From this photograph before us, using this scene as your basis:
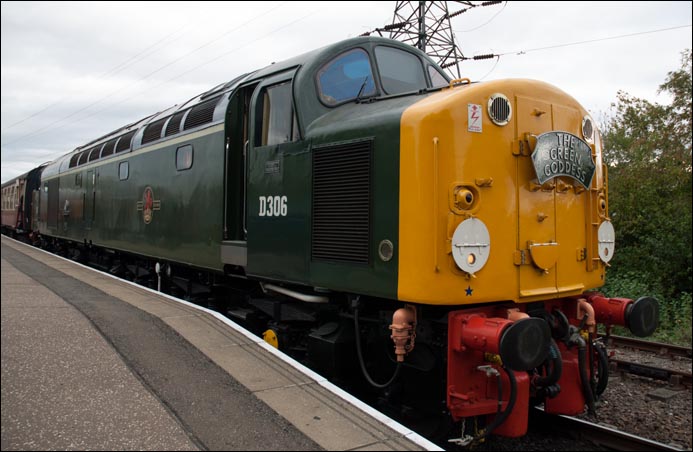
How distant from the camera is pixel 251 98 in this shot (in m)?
6.12

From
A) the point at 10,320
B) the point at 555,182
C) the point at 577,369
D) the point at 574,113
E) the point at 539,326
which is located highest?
the point at 574,113

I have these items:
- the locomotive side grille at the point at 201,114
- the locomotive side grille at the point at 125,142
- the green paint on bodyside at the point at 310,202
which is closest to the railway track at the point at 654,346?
the green paint on bodyside at the point at 310,202

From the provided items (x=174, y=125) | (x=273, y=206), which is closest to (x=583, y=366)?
(x=273, y=206)

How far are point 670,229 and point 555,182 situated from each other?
978 centimetres

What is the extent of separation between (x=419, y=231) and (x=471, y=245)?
416 mm

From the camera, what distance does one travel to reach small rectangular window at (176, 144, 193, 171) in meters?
7.42

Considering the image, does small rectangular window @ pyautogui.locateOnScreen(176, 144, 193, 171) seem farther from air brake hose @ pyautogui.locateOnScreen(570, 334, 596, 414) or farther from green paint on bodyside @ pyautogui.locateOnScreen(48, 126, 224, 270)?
air brake hose @ pyautogui.locateOnScreen(570, 334, 596, 414)

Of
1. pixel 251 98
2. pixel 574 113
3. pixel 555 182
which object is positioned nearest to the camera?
pixel 555 182

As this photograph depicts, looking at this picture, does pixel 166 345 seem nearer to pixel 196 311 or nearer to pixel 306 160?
pixel 196 311

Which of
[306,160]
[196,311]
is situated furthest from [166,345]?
[306,160]

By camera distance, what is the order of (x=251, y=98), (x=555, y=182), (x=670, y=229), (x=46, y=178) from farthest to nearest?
(x=46, y=178) < (x=670, y=229) < (x=251, y=98) < (x=555, y=182)

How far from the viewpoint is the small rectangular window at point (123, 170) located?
32.9 ft

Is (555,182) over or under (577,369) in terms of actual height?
over

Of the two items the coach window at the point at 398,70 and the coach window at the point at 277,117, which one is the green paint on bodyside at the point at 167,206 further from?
the coach window at the point at 398,70
